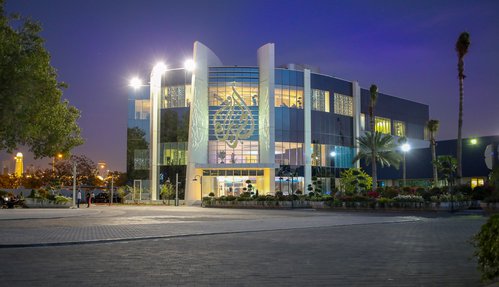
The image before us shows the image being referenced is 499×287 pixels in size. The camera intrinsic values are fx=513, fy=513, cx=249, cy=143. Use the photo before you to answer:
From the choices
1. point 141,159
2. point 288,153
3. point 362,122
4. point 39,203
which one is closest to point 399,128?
point 362,122

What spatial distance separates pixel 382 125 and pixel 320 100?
18165 millimetres

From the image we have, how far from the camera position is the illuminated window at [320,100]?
74.0 meters

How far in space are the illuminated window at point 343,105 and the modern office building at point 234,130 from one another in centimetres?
143

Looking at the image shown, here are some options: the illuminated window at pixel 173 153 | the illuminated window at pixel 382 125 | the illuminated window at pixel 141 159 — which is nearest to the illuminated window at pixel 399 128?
the illuminated window at pixel 382 125

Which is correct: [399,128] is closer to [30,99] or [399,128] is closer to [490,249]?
[30,99]

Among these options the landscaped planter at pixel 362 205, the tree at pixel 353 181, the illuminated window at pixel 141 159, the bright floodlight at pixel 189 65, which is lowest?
the landscaped planter at pixel 362 205

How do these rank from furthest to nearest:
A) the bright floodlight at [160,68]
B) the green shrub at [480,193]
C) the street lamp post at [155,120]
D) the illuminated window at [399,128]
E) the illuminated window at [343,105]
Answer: the illuminated window at [399,128] → the illuminated window at [343,105] → the bright floodlight at [160,68] → the street lamp post at [155,120] → the green shrub at [480,193]

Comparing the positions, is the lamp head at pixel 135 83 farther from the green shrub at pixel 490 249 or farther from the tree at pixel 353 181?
the green shrub at pixel 490 249

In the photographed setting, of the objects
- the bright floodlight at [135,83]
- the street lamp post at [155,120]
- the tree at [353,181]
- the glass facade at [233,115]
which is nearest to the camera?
the tree at [353,181]

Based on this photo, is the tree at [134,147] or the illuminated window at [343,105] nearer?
the tree at [134,147]

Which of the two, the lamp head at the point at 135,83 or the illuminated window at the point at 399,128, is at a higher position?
the lamp head at the point at 135,83

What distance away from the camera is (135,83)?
7769 cm

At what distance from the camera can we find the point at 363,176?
229 ft

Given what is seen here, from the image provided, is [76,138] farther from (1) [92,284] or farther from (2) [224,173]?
(2) [224,173]
